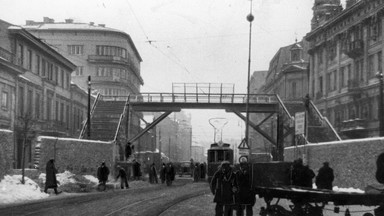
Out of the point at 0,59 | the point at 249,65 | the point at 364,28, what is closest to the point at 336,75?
the point at 364,28

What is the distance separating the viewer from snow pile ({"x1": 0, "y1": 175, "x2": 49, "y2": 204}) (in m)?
20.0

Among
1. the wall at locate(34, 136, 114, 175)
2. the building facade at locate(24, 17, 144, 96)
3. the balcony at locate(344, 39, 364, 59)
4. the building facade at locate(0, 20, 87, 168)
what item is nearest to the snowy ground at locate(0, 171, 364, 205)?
the wall at locate(34, 136, 114, 175)

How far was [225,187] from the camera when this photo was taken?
12.4 m

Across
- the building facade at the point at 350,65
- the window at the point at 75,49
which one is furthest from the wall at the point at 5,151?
the window at the point at 75,49

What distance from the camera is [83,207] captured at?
17281 millimetres

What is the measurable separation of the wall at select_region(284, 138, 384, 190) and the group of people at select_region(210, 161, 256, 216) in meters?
9.26

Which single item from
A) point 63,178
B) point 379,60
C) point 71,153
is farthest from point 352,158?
point 379,60

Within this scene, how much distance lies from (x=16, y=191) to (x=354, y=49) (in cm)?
3505

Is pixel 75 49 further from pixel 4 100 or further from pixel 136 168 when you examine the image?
pixel 136 168

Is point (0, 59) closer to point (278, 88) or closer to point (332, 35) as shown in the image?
point (332, 35)

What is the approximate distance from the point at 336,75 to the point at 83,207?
138ft

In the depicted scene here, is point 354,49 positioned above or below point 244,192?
above

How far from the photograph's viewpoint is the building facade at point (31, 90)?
38250mm

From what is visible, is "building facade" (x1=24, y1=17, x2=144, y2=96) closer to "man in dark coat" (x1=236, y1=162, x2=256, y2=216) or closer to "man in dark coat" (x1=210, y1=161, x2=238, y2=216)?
"man in dark coat" (x1=236, y1=162, x2=256, y2=216)
